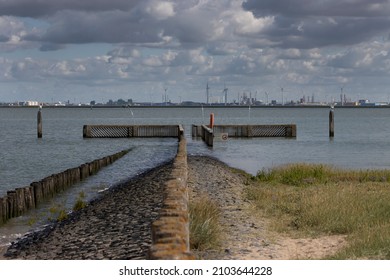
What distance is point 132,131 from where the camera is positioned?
77812mm

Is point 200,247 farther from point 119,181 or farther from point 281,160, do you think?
point 281,160

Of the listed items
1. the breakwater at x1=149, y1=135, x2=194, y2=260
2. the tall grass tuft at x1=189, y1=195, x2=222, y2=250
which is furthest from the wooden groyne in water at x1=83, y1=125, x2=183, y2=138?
the breakwater at x1=149, y1=135, x2=194, y2=260

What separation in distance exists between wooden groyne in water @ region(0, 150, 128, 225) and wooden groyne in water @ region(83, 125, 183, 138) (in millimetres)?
40488

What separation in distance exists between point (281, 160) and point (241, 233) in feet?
114

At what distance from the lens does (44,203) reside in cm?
2631

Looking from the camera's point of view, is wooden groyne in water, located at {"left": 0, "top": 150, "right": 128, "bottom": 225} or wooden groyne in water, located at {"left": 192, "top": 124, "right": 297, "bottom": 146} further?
wooden groyne in water, located at {"left": 192, "top": 124, "right": 297, "bottom": 146}

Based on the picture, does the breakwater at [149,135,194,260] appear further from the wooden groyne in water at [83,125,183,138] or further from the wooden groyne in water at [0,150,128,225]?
the wooden groyne in water at [83,125,183,138]

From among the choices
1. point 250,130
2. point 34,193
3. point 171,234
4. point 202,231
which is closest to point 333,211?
point 202,231

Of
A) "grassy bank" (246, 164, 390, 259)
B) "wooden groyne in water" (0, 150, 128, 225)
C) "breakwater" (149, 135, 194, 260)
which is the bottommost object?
"wooden groyne in water" (0, 150, 128, 225)

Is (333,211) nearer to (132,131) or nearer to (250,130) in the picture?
(250,130)

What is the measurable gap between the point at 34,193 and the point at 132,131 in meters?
52.0

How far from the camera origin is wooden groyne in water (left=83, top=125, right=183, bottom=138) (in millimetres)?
77556

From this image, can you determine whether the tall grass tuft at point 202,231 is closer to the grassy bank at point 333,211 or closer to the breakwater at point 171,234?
the grassy bank at point 333,211
